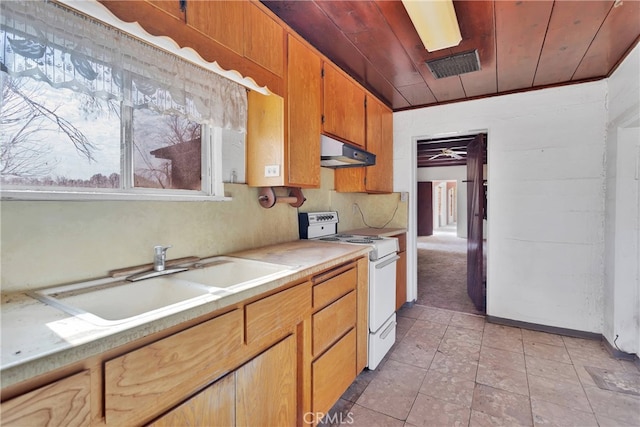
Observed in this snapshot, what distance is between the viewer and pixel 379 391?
1.92m

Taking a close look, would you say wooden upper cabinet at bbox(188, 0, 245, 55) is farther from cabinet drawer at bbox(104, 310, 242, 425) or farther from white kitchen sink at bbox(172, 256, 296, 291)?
cabinet drawer at bbox(104, 310, 242, 425)

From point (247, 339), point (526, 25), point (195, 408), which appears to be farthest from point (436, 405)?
point (526, 25)

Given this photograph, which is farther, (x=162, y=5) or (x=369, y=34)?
(x=369, y=34)

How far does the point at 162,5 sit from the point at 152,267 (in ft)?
3.62

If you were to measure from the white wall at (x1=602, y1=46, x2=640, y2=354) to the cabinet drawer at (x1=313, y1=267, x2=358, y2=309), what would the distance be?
7.15 ft

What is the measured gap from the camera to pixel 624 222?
2.27 meters

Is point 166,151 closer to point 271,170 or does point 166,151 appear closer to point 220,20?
point 271,170

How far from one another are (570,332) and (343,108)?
295 centimetres

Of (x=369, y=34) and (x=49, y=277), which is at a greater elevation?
(x=369, y=34)

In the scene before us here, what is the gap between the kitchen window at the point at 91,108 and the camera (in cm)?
99

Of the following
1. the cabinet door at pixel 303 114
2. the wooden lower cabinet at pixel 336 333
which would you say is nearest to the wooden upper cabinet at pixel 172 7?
the cabinet door at pixel 303 114

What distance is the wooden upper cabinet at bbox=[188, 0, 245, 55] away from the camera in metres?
1.24

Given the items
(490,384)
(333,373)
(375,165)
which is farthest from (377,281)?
(375,165)

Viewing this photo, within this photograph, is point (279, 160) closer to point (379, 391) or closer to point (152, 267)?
point (152, 267)
